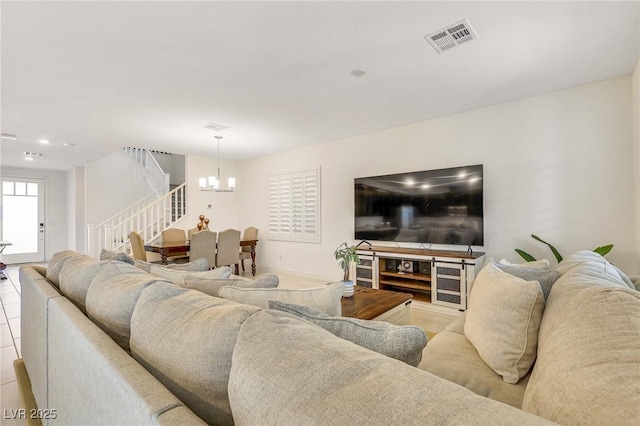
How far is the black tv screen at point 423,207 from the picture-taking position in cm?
383

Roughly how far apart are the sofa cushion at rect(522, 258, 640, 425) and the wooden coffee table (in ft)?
4.12

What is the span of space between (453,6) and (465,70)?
1002mm

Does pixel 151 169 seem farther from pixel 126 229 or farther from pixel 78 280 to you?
pixel 78 280

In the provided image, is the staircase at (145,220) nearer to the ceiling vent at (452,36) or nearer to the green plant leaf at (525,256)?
the ceiling vent at (452,36)

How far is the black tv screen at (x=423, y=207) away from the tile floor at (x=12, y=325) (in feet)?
3.33

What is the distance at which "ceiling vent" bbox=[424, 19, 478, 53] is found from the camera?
87.9 inches

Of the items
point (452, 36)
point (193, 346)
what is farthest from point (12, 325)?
point (452, 36)

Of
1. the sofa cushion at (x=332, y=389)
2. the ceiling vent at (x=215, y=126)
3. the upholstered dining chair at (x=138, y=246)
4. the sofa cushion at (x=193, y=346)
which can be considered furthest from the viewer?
the upholstered dining chair at (x=138, y=246)

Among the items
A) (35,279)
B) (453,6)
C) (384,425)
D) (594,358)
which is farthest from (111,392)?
(453,6)

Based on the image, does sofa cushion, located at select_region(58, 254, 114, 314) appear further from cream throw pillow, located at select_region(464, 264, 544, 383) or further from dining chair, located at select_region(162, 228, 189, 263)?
dining chair, located at select_region(162, 228, 189, 263)

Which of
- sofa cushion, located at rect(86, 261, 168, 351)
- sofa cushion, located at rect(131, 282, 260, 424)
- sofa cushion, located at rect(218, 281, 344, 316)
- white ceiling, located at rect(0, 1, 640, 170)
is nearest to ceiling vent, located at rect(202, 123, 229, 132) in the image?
white ceiling, located at rect(0, 1, 640, 170)

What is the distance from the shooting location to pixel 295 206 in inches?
241

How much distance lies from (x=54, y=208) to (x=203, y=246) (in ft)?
20.4

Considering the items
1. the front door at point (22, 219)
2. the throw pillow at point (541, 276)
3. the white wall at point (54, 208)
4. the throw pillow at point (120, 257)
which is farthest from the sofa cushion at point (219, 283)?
the white wall at point (54, 208)
